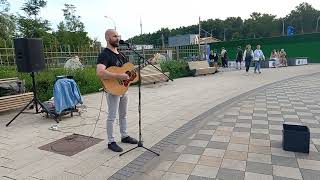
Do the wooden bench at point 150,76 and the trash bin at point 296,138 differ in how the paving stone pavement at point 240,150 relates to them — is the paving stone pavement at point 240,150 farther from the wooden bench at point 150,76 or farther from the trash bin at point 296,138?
the wooden bench at point 150,76

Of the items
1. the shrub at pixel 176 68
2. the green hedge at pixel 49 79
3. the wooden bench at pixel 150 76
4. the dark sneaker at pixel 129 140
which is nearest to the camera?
the dark sneaker at pixel 129 140

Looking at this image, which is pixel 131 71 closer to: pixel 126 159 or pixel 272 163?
pixel 126 159

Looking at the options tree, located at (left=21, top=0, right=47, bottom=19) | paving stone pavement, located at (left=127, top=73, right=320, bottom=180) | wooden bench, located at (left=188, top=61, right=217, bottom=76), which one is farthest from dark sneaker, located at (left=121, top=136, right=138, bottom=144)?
tree, located at (left=21, top=0, right=47, bottom=19)

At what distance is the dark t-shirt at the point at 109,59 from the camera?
4.57 meters

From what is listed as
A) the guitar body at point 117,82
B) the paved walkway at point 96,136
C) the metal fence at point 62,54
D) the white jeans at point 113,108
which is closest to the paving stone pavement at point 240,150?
the paved walkway at point 96,136

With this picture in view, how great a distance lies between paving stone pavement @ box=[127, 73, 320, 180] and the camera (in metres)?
4.12

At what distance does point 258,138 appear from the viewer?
5484 mm

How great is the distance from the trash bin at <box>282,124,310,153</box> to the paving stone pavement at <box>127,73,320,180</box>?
104mm

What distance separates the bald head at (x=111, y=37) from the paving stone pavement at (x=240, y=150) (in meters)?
1.84

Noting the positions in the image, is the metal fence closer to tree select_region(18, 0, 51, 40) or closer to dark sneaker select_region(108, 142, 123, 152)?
dark sneaker select_region(108, 142, 123, 152)

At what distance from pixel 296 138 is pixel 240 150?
85cm

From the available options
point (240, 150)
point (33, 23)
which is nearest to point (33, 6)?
point (33, 23)

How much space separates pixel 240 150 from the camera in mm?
4910

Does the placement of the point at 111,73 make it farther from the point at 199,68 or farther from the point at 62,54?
the point at 199,68
